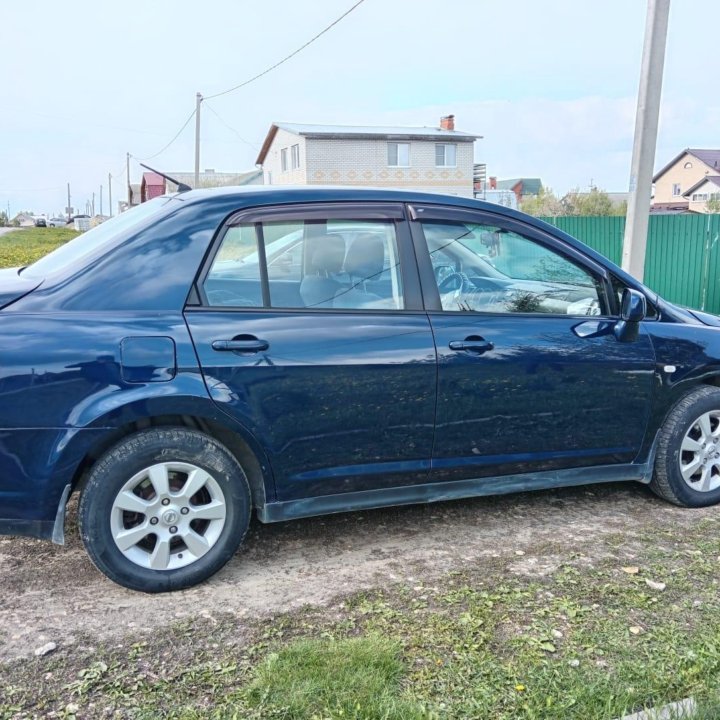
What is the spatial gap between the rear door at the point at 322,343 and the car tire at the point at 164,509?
0.73 feet

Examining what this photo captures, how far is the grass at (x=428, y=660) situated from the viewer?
99.3 inches

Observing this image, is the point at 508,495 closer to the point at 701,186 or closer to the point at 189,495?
the point at 189,495

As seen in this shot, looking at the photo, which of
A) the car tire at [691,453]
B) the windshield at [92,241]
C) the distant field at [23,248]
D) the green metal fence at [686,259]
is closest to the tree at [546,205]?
the distant field at [23,248]

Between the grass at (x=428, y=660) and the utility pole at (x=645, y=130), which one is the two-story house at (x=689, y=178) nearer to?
the utility pole at (x=645, y=130)

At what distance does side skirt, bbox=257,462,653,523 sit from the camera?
347 centimetres

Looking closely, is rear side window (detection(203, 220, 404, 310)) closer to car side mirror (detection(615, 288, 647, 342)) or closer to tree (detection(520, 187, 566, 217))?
car side mirror (detection(615, 288, 647, 342))

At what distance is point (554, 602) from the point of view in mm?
3197

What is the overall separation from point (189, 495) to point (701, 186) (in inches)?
2858

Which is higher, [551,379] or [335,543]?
[551,379]

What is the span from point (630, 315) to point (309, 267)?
65.8 inches

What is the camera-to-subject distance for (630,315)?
3.89 meters

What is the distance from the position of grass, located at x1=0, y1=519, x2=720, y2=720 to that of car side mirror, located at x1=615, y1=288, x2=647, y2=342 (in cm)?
124

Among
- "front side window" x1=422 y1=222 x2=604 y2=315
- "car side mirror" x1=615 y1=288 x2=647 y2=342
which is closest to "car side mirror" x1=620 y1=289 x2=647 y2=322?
"car side mirror" x1=615 y1=288 x2=647 y2=342

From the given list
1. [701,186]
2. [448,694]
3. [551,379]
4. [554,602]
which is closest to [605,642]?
[554,602]
